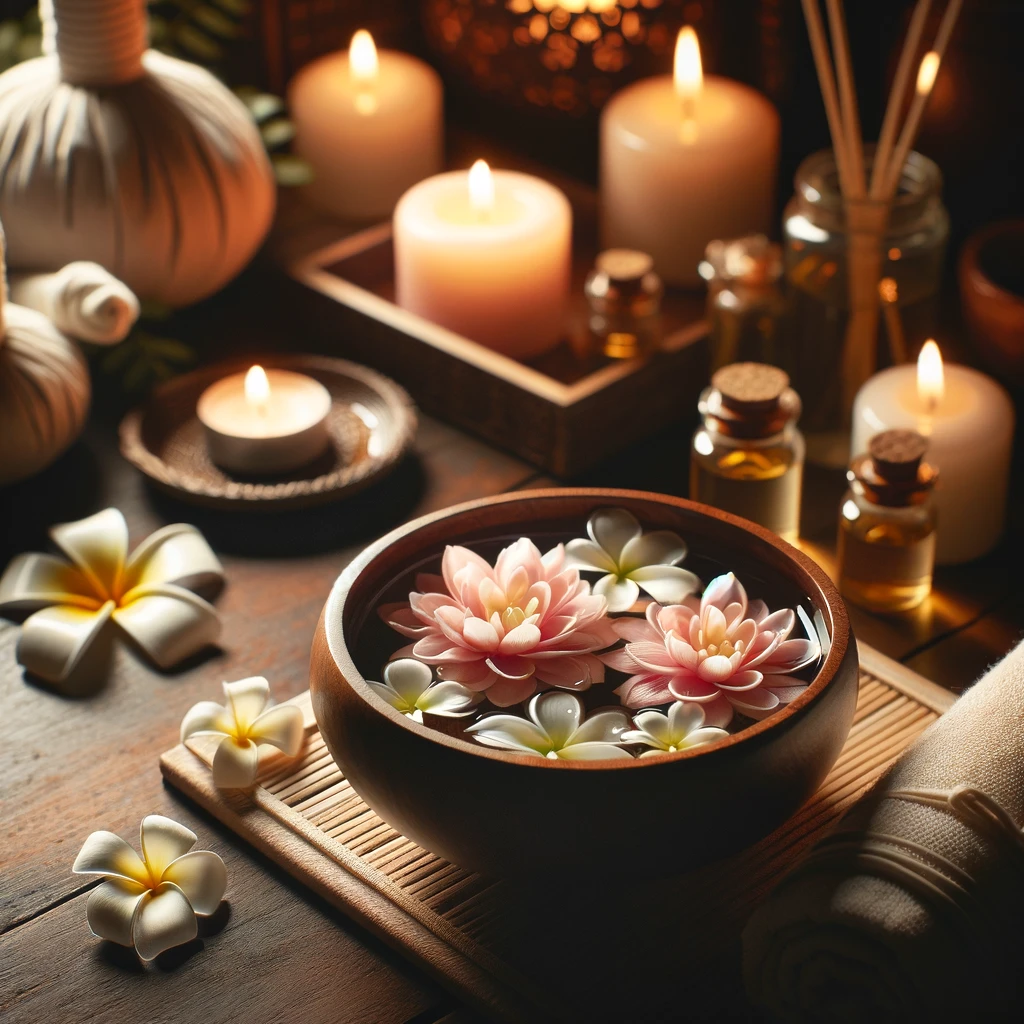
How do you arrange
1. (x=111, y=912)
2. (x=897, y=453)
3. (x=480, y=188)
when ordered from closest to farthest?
(x=111, y=912) < (x=897, y=453) < (x=480, y=188)

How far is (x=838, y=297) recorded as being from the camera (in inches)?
33.6

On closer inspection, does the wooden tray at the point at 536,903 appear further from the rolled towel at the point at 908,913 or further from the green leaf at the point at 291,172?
the green leaf at the point at 291,172

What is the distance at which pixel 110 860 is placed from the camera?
0.58 meters

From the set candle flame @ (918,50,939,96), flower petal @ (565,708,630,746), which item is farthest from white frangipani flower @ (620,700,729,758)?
candle flame @ (918,50,939,96)

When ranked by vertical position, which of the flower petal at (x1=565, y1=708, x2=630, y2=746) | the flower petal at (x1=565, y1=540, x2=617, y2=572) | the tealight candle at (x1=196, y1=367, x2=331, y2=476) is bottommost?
the tealight candle at (x1=196, y1=367, x2=331, y2=476)

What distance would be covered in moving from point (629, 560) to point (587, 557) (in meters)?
0.02

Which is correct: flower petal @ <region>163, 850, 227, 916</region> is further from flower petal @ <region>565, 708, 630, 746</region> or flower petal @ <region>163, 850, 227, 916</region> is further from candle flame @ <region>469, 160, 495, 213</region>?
candle flame @ <region>469, 160, 495, 213</region>

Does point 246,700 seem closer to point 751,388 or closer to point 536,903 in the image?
point 536,903

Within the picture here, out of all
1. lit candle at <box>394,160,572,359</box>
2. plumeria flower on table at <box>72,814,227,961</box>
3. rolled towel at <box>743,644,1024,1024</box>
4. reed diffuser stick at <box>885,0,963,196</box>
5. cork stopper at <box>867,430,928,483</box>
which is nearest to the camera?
rolled towel at <box>743,644,1024,1024</box>

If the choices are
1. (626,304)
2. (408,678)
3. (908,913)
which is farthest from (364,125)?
(908,913)

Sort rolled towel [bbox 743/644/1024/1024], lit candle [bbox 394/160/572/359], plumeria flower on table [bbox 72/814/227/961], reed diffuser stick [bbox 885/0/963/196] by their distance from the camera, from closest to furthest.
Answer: rolled towel [bbox 743/644/1024/1024] < plumeria flower on table [bbox 72/814/227/961] < reed diffuser stick [bbox 885/0/963/196] < lit candle [bbox 394/160/572/359]

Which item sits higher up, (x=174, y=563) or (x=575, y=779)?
(x=575, y=779)

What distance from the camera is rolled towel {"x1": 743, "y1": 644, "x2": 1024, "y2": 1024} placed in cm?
46

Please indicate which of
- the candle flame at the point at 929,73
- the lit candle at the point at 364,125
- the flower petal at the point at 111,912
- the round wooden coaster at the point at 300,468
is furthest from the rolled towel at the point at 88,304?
the candle flame at the point at 929,73
